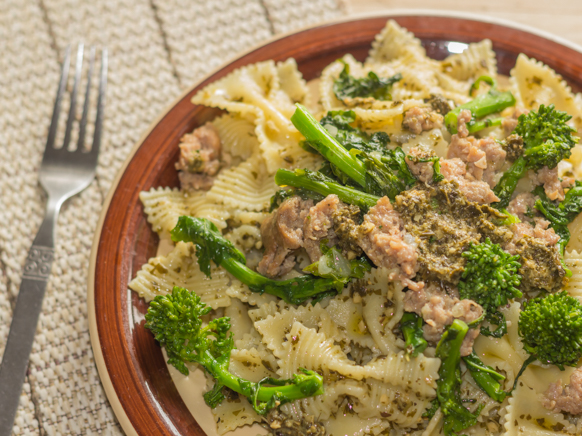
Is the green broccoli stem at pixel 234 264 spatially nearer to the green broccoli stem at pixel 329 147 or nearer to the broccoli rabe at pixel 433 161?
Answer: the green broccoli stem at pixel 329 147

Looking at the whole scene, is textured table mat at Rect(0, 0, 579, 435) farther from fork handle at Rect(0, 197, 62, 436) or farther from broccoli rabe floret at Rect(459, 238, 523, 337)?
broccoli rabe floret at Rect(459, 238, 523, 337)

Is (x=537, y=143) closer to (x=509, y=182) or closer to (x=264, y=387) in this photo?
(x=509, y=182)

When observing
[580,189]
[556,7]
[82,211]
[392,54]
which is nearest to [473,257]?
[580,189]

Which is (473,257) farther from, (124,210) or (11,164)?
(11,164)


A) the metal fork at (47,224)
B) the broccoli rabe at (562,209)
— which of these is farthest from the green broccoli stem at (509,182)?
the metal fork at (47,224)

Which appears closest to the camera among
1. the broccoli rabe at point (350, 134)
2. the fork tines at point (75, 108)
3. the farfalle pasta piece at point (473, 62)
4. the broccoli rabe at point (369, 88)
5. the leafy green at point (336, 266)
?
the leafy green at point (336, 266)

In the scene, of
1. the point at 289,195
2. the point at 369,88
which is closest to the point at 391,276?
the point at 289,195

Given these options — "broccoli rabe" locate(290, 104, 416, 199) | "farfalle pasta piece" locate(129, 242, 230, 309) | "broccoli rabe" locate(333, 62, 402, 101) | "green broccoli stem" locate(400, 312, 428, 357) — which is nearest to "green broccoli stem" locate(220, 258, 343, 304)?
"farfalle pasta piece" locate(129, 242, 230, 309)

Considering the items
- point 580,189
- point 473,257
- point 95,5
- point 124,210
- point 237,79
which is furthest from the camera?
point 95,5
